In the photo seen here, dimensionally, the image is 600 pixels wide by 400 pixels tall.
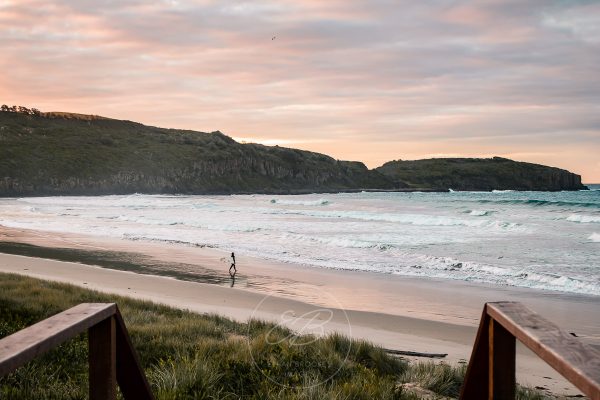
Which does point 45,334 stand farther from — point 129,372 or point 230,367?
point 230,367

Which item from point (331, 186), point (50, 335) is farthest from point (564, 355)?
point (331, 186)

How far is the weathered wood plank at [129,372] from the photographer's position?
3.20 m

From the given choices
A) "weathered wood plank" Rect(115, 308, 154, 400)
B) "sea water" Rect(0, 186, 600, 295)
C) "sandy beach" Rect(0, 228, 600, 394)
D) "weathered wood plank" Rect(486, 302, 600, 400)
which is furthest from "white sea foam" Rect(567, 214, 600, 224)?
"weathered wood plank" Rect(115, 308, 154, 400)

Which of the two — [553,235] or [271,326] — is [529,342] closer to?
[271,326]

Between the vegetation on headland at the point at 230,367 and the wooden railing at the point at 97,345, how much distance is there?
1.58m

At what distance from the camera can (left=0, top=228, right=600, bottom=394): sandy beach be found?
31.1 ft

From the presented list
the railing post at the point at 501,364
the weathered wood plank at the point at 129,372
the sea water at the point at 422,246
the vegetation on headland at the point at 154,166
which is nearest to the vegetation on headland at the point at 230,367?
the weathered wood plank at the point at 129,372

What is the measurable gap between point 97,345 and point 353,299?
34.6 feet

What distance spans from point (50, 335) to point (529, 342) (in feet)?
6.46

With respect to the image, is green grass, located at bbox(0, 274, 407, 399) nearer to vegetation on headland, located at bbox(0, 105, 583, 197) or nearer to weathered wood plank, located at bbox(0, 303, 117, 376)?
weathered wood plank, located at bbox(0, 303, 117, 376)

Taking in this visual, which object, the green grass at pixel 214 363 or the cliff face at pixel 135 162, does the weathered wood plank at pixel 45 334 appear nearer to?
the green grass at pixel 214 363

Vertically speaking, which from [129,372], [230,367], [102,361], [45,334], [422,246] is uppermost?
[45,334]

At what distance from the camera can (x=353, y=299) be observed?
1322 centimetres

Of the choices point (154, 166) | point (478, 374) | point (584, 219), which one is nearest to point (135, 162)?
point (154, 166)
